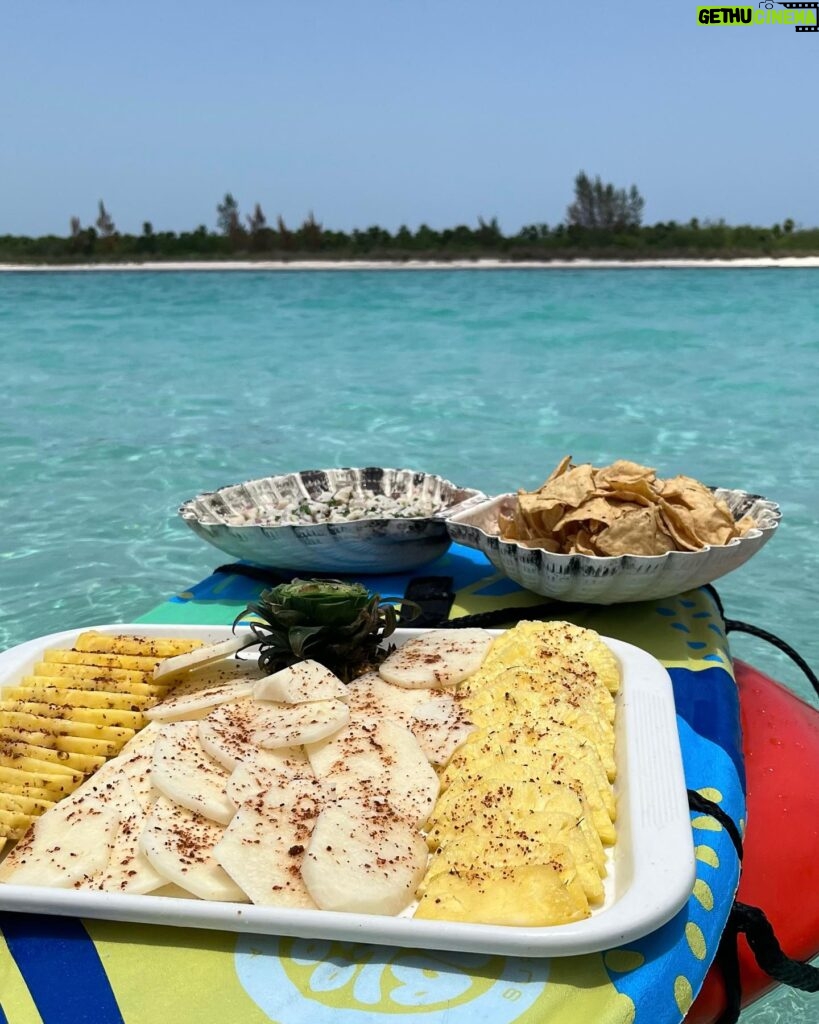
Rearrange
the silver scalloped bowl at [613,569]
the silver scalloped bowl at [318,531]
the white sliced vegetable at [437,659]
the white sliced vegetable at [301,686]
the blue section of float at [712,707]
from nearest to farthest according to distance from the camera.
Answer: the white sliced vegetable at [301,686] < the white sliced vegetable at [437,659] < the blue section of float at [712,707] < the silver scalloped bowl at [613,569] < the silver scalloped bowl at [318,531]

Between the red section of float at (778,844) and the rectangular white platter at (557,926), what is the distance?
0.43m

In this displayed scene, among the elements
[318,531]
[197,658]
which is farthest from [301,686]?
[318,531]

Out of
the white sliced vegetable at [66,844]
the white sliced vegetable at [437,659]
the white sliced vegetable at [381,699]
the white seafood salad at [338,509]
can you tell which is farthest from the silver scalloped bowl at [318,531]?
the white sliced vegetable at [66,844]

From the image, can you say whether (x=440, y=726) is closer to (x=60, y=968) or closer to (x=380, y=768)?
(x=380, y=768)

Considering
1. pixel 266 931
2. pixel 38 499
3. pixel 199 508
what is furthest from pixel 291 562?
pixel 38 499

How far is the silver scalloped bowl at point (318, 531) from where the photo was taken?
3.13 metres

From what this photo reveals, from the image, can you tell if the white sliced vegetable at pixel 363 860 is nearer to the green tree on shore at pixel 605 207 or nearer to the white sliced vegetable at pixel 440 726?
the white sliced vegetable at pixel 440 726

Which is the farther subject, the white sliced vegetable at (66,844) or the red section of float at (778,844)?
the red section of float at (778,844)

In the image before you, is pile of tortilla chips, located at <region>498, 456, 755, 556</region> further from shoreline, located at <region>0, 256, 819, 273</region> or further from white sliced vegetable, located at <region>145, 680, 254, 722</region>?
shoreline, located at <region>0, 256, 819, 273</region>

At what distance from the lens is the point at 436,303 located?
3011 centimetres

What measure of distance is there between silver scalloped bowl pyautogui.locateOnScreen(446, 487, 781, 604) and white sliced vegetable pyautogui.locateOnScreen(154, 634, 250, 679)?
2.74 feet

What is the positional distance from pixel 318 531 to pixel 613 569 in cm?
96

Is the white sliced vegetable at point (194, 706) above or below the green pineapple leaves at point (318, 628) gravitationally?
below

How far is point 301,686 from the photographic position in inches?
79.1
